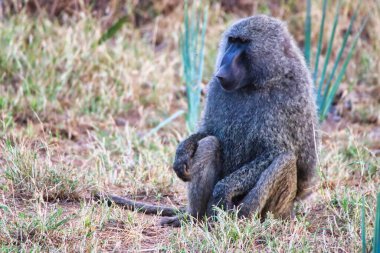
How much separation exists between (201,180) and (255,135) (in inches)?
14.2

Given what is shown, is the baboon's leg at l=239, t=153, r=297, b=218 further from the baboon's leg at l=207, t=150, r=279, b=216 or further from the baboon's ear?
the baboon's ear

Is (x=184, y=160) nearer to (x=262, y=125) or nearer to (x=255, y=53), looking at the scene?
(x=262, y=125)

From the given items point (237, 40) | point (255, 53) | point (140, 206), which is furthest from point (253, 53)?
point (140, 206)

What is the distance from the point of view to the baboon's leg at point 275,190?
3.66 meters

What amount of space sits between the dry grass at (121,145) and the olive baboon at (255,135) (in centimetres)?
14

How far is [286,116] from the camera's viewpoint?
3.81m

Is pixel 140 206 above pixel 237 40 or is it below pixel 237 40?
below

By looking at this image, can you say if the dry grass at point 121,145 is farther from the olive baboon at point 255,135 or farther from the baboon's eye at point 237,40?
the baboon's eye at point 237,40

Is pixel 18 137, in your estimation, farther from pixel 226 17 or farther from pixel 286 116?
pixel 226 17

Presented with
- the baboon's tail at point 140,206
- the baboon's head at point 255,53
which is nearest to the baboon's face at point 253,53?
the baboon's head at point 255,53

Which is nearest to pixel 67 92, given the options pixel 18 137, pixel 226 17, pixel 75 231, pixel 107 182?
pixel 18 137

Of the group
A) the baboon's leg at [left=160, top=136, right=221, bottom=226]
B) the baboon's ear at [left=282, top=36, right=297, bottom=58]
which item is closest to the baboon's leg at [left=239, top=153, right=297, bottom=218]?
the baboon's leg at [left=160, top=136, right=221, bottom=226]

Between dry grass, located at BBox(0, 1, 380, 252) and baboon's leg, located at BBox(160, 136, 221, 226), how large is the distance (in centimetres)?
15

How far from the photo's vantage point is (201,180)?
3.79 meters
